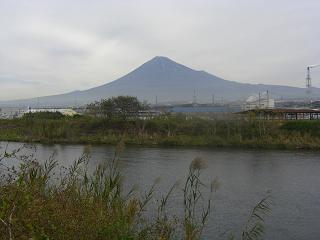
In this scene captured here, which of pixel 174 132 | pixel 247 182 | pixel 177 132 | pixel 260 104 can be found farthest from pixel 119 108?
pixel 260 104

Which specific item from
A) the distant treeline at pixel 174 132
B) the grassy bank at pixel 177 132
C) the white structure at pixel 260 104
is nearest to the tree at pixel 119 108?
the distant treeline at pixel 174 132

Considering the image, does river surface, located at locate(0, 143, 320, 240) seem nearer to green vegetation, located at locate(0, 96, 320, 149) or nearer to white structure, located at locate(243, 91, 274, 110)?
green vegetation, located at locate(0, 96, 320, 149)

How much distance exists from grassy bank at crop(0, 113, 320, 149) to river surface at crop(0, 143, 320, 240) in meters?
3.15

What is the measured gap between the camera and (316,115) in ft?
129

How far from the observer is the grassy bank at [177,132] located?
3094 cm

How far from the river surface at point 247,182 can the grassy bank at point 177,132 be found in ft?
10.3

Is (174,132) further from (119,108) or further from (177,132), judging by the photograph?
(119,108)

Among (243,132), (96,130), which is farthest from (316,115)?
(96,130)

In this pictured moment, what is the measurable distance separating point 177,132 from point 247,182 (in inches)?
721

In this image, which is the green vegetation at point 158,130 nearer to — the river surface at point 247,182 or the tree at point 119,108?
the tree at point 119,108

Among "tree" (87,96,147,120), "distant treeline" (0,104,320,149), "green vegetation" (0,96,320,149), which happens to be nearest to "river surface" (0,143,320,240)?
"distant treeline" (0,104,320,149)

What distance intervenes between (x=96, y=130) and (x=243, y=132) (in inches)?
456

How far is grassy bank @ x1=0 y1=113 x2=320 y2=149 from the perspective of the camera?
102 feet

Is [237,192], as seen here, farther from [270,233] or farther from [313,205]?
[270,233]
